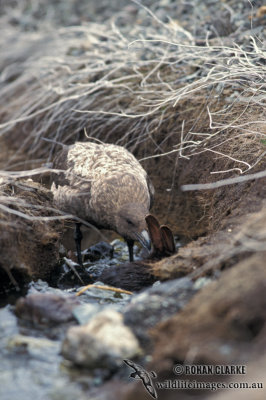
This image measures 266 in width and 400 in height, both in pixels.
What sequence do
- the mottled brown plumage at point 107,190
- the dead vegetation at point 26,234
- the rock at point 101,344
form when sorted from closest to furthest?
the rock at point 101,344, the dead vegetation at point 26,234, the mottled brown plumage at point 107,190

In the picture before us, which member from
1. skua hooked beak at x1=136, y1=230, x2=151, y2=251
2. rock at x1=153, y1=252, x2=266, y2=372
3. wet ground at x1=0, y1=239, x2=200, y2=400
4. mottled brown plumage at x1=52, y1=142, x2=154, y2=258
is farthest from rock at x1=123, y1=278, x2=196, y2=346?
mottled brown plumage at x1=52, y1=142, x2=154, y2=258

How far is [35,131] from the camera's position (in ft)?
26.3

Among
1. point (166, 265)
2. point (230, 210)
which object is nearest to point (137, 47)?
point (230, 210)

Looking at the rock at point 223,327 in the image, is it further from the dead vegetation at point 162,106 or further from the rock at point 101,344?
the dead vegetation at point 162,106

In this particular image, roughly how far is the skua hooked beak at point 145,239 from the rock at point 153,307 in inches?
51.3

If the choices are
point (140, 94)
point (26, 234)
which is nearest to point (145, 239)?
point (26, 234)

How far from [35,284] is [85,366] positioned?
5.78 feet

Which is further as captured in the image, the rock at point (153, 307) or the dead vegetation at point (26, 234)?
the dead vegetation at point (26, 234)

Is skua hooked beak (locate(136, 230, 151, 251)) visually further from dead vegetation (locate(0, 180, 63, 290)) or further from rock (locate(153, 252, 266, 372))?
rock (locate(153, 252, 266, 372))

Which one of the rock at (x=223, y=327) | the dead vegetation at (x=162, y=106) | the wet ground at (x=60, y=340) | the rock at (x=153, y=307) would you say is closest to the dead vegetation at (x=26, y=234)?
the wet ground at (x=60, y=340)

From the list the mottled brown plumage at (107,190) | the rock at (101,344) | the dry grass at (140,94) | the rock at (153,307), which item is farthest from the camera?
the dry grass at (140,94)

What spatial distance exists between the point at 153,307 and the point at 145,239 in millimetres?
1562

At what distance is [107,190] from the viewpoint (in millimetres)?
5605

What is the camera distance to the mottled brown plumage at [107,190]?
543 cm
